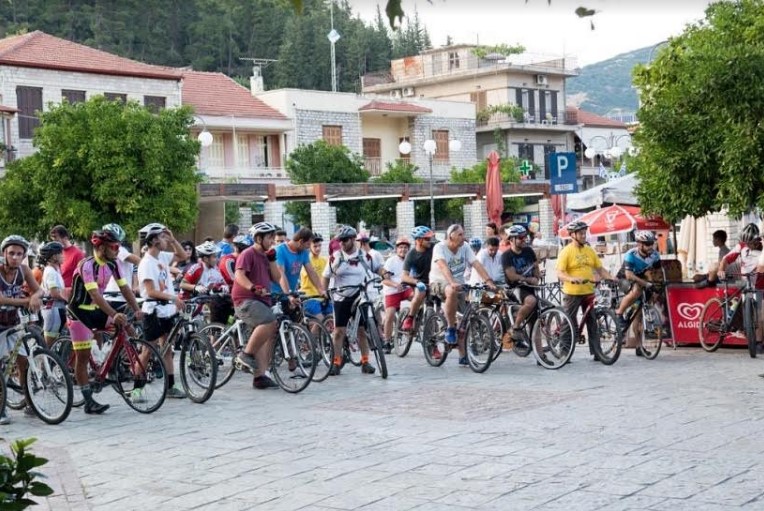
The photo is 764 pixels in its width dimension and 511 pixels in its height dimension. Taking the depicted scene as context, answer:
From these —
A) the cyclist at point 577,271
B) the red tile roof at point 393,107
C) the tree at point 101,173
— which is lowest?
the cyclist at point 577,271

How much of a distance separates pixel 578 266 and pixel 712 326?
205 centimetres

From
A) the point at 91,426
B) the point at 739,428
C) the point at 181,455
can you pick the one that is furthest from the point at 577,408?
the point at 91,426

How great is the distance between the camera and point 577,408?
9.93 metres

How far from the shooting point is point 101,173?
3494 cm

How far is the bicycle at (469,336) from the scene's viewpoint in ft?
43.5

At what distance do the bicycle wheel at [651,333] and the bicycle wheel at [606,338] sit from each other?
65 centimetres

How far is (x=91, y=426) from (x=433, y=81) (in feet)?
222

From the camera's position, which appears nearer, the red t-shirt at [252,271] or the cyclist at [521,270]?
the red t-shirt at [252,271]

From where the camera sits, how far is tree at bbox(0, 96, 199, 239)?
35.1 m

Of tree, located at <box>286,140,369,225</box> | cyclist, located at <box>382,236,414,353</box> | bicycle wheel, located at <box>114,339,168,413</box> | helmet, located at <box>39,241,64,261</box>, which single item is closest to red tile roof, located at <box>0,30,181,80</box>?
tree, located at <box>286,140,369,225</box>

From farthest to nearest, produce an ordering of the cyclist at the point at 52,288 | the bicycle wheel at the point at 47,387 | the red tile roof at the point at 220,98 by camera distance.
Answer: the red tile roof at the point at 220,98, the cyclist at the point at 52,288, the bicycle wheel at the point at 47,387

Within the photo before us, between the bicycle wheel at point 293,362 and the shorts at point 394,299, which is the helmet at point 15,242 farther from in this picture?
the shorts at point 394,299

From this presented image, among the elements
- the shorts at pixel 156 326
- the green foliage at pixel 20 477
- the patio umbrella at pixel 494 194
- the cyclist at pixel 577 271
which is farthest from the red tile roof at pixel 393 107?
the green foliage at pixel 20 477

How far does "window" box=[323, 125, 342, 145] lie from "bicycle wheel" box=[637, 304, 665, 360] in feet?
144
